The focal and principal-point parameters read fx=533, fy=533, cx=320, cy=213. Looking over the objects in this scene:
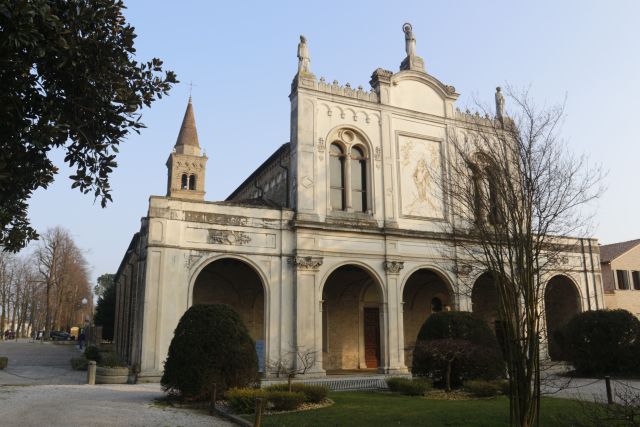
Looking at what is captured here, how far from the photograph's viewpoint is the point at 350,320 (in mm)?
25859

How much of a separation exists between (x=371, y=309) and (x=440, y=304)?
3.91 m

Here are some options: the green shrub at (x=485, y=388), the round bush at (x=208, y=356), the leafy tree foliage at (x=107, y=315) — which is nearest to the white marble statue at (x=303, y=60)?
the round bush at (x=208, y=356)

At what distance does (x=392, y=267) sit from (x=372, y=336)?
493 cm

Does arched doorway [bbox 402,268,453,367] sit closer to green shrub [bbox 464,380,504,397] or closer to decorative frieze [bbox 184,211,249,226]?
decorative frieze [bbox 184,211,249,226]

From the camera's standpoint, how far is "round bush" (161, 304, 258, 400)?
12.6 meters

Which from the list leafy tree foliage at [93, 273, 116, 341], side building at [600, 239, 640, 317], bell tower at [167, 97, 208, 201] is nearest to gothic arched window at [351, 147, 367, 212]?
side building at [600, 239, 640, 317]

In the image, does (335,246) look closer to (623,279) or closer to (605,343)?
(605,343)

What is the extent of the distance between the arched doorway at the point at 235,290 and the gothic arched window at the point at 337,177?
5112mm

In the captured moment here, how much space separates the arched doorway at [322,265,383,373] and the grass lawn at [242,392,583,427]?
473 inches

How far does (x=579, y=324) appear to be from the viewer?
1975cm

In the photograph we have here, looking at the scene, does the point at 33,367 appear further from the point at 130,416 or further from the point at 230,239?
the point at 130,416

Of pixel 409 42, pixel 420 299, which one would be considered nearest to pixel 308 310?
pixel 420 299

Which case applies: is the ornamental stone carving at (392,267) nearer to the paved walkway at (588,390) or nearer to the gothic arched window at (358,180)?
the gothic arched window at (358,180)

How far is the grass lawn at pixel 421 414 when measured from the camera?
387 inches
